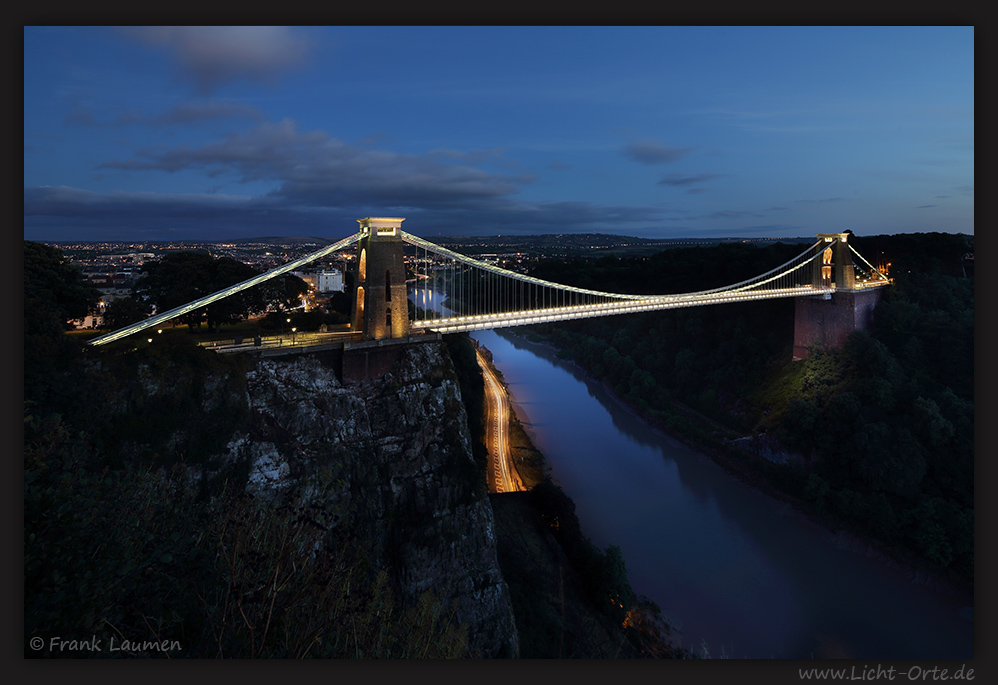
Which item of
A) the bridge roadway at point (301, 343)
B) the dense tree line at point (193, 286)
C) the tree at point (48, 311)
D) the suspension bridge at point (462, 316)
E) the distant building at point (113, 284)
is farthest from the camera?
the distant building at point (113, 284)

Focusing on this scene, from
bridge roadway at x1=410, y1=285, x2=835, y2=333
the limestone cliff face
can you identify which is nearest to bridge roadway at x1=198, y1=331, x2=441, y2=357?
the limestone cliff face

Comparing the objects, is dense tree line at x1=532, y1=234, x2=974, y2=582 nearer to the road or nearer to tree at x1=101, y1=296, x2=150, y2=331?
the road

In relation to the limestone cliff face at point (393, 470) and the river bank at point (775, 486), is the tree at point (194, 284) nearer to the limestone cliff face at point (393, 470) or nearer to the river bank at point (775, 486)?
the limestone cliff face at point (393, 470)

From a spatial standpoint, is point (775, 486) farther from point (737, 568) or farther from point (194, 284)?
point (194, 284)

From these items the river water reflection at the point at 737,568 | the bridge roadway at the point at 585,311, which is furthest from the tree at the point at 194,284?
the river water reflection at the point at 737,568

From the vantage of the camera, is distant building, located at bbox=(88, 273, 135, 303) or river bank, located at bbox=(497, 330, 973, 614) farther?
distant building, located at bbox=(88, 273, 135, 303)

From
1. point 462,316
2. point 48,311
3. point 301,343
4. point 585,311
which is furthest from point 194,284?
point 585,311
